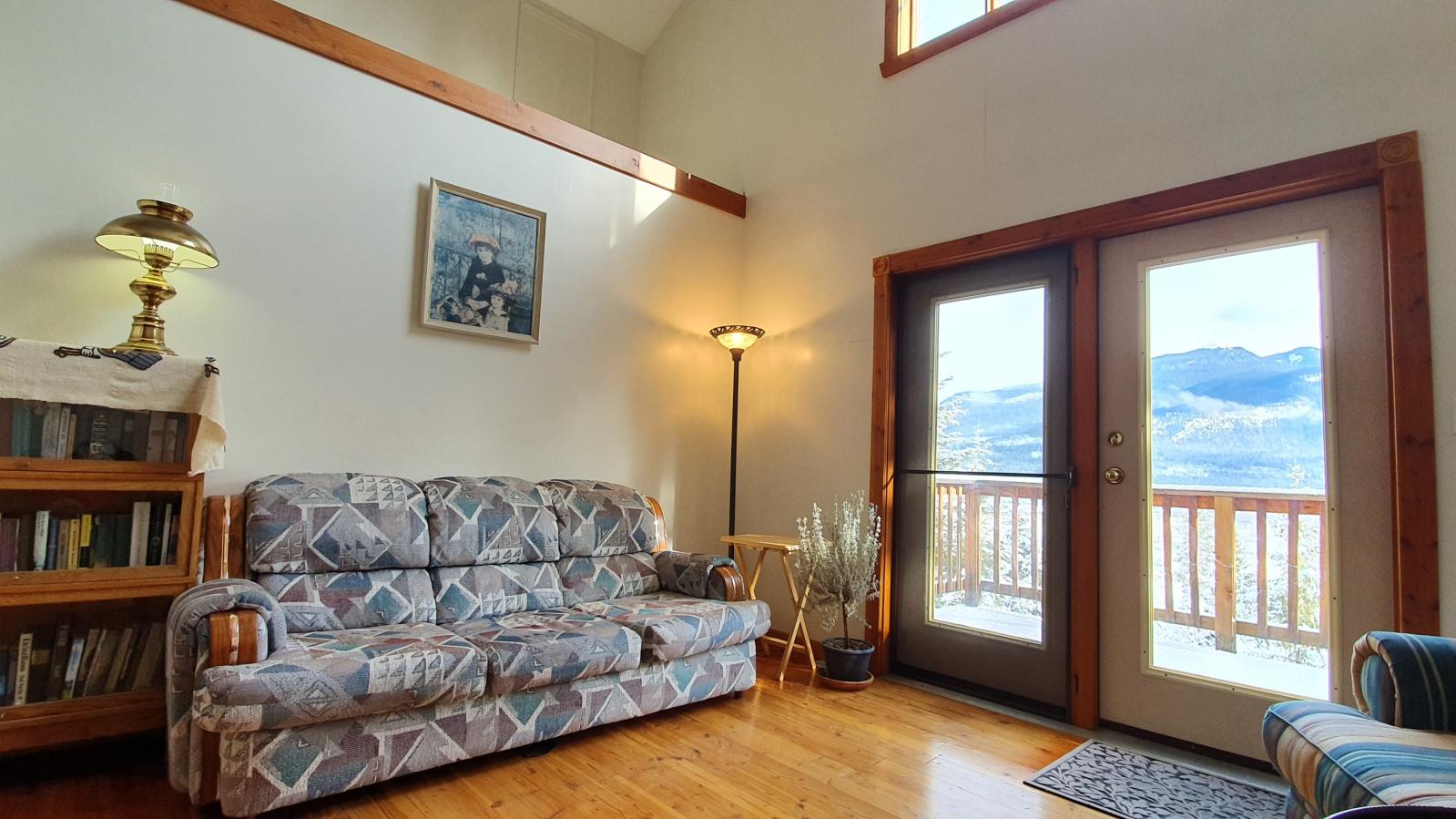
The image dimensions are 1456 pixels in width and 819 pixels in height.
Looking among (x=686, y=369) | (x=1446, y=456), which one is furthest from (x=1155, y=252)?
(x=686, y=369)

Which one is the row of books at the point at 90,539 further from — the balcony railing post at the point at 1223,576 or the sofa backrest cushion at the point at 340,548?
the balcony railing post at the point at 1223,576

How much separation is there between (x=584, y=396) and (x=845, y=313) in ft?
4.90

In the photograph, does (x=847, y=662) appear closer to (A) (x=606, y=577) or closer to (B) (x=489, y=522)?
(A) (x=606, y=577)

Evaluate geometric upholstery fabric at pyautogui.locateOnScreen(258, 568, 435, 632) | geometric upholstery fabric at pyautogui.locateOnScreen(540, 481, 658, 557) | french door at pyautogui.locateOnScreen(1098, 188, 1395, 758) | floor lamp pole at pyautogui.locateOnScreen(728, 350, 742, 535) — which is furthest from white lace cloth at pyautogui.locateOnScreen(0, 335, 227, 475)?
french door at pyautogui.locateOnScreen(1098, 188, 1395, 758)

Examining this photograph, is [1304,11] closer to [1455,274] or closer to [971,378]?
[1455,274]

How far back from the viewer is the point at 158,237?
2303 mm

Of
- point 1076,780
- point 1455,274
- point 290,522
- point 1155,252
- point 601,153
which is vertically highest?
point 601,153

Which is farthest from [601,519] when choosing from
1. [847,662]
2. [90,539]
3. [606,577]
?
[90,539]

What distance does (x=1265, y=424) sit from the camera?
8.40ft

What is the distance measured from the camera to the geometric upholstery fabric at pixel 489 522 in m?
2.82

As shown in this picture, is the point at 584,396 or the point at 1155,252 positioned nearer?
the point at 1155,252

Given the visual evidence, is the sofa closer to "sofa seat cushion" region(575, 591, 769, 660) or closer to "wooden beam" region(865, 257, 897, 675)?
"sofa seat cushion" region(575, 591, 769, 660)

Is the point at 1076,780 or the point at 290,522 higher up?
the point at 290,522

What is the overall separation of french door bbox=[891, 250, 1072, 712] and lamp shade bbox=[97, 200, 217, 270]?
304 centimetres
